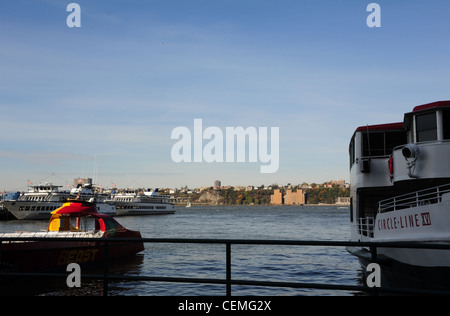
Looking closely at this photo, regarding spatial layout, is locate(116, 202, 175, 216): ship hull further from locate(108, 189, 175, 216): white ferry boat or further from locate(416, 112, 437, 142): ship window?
locate(416, 112, 437, 142): ship window

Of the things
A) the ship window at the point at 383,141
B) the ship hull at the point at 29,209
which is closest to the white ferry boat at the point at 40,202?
the ship hull at the point at 29,209

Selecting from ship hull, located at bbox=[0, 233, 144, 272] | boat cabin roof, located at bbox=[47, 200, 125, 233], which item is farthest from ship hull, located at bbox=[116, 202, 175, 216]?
ship hull, located at bbox=[0, 233, 144, 272]

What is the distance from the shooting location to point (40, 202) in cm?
10188

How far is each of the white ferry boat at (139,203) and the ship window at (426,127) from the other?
124033mm

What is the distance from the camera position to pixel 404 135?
18.2m

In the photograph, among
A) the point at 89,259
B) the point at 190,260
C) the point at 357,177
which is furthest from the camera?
the point at 190,260

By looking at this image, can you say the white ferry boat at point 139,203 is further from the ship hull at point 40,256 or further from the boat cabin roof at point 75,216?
the ship hull at point 40,256

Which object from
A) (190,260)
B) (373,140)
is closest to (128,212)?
(190,260)

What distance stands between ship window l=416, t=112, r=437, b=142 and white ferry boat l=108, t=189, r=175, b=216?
4883 inches

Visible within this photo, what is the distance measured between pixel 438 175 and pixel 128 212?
126452 millimetres

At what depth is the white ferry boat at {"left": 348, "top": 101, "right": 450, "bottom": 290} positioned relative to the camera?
10953mm

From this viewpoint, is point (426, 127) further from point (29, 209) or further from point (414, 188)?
point (29, 209)

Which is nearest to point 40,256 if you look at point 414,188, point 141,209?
point 414,188
